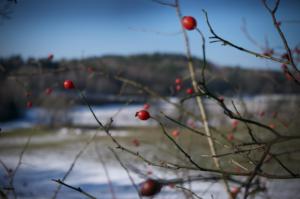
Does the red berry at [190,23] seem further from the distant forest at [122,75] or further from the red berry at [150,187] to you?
the distant forest at [122,75]

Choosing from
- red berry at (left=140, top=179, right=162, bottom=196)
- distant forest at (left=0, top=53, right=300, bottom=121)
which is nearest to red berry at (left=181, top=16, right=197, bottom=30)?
red berry at (left=140, top=179, right=162, bottom=196)

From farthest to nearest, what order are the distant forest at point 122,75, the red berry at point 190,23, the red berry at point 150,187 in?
the distant forest at point 122,75 → the red berry at point 190,23 → the red berry at point 150,187

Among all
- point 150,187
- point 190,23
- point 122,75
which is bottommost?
point 122,75

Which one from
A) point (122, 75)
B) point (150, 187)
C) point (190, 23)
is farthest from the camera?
point (122, 75)

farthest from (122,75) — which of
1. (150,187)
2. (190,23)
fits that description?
(150,187)

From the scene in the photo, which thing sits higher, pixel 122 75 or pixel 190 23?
pixel 190 23

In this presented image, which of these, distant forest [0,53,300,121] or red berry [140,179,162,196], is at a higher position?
red berry [140,179,162,196]

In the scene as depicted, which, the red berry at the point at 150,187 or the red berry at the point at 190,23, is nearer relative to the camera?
the red berry at the point at 150,187

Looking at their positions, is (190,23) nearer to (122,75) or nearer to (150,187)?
(150,187)

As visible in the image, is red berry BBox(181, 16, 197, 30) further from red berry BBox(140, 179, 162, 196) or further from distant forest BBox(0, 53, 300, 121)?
distant forest BBox(0, 53, 300, 121)

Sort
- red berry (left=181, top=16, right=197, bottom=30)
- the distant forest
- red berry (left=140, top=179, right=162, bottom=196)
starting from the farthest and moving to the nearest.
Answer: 1. the distant forest
2. red berry (left=181, top=16, right=197, bottom=30)
3. red berry (left=140, top=179, right=162, bottom=196)

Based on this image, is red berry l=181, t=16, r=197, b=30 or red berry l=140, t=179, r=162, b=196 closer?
red berry l=140, t=179, r=162, b=196

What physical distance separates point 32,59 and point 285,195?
3191 millimetres

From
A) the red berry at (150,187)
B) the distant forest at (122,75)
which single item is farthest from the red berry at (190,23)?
the distant forest at (122,75)
